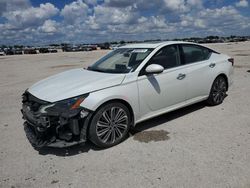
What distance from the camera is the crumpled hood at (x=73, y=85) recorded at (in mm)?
3734

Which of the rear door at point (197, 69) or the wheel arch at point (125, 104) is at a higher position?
the rear door at point (197, 69)

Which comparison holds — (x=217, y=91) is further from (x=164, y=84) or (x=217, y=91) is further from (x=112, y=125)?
(x=112, y=125)

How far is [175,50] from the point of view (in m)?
5.00

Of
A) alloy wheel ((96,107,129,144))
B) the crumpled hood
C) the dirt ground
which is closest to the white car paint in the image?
the crumpled hood

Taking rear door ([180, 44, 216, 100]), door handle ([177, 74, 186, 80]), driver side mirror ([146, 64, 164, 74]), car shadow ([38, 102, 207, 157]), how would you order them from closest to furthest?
1. car shadow ([38, 102, 207, 157])
2. driver side mirror ([146, 64, 164, 74])
3. door handle ([177, 74, 186, 80])
4. rear door ([180, 44, 216, 100])

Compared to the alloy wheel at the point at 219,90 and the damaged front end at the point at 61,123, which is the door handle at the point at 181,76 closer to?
the alloy wheel at the point at 219,90

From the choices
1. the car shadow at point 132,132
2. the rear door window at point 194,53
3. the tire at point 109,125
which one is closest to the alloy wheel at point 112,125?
the tire at point 109,125

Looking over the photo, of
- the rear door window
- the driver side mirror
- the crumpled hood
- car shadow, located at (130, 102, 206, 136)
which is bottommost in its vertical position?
car shadow, located at (130, 102, 206, 136)

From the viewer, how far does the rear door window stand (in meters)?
5.17

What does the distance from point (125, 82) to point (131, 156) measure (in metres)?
1.21

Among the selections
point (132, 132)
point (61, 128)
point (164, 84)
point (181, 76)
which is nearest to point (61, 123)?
point (61, 128)

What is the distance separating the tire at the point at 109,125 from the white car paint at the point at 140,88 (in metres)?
0.14

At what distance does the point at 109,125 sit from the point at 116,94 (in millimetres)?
521

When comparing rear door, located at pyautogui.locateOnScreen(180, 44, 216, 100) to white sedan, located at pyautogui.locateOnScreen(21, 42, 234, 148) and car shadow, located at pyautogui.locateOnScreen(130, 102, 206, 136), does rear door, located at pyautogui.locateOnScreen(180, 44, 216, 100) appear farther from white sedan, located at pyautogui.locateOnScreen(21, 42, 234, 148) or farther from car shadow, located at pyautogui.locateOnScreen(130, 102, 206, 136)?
car shadow, located at pyautogui.locateOnScreen(130, 102, 206, 136)
